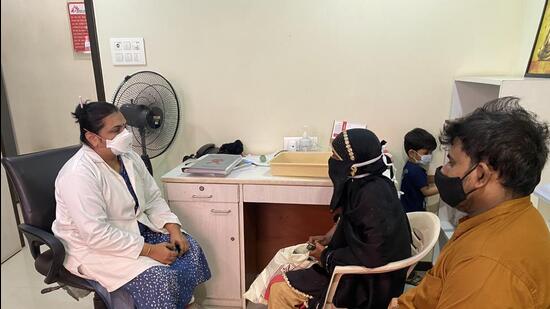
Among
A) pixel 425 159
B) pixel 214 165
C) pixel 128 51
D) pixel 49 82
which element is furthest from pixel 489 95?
pixel 49 82

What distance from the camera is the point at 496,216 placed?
85 centimetres

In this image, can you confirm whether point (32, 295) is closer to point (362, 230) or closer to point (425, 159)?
point (362, 230)

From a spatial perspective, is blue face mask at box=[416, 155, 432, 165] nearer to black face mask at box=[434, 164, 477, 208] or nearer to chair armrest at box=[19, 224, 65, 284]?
black face mask at box=[434, 164, 477, 208]

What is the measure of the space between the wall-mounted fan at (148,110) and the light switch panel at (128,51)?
0.33 m

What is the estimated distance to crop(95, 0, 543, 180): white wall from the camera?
78.2 inches

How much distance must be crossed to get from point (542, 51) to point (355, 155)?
3.44 feet

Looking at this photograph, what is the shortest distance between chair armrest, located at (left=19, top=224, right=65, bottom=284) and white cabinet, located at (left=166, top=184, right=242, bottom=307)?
577 mm

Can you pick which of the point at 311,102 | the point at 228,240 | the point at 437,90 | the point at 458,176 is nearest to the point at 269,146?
the point at 311,102

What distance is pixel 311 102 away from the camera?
2.20m

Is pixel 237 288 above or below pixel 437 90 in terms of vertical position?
below

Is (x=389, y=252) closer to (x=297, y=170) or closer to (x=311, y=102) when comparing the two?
(x=297, y=170)

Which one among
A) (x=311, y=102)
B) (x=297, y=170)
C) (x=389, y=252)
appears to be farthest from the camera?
(x=311, y=102)

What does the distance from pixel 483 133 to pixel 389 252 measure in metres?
0.56

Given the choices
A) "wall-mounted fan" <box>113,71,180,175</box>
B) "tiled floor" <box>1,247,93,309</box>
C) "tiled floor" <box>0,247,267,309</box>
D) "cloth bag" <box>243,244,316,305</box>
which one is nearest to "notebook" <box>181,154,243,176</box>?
"wall-mounted fan" <box>113,71,180,175</box>
